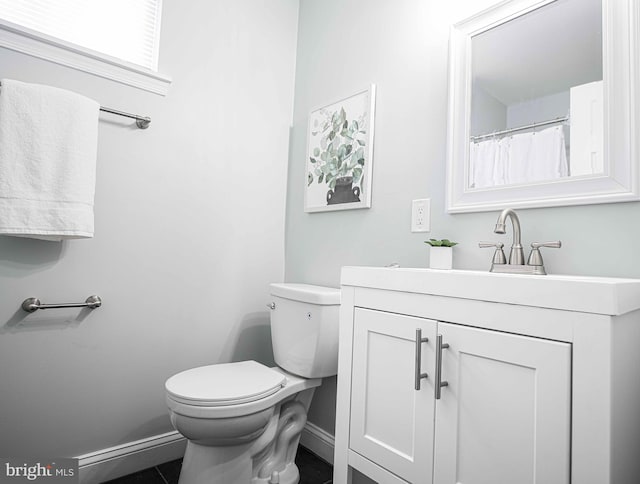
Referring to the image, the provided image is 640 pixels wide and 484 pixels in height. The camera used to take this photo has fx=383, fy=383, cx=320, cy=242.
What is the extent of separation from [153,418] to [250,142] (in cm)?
137

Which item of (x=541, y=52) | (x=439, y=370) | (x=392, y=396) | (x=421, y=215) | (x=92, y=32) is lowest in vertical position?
(x=392, y=396)

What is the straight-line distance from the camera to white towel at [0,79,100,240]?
1265mm

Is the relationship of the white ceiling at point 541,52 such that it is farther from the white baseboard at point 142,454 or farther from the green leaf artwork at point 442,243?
the white baseboard at point 142,454

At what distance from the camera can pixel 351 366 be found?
46.1 inches

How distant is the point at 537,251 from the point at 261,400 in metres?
0.98

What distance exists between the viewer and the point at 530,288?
80 centimetres

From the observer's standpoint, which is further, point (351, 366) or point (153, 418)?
point (153, 418)

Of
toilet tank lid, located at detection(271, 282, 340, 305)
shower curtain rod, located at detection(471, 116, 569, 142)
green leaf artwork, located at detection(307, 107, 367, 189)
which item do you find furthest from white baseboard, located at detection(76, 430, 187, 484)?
shower curtain rod, located at detection(471, 116, 569, 142)

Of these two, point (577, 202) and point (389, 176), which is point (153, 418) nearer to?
point (389, 176)

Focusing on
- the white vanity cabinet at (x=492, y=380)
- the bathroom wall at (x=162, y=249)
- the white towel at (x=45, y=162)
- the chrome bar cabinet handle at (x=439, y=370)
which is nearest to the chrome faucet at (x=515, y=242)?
the white vanity cabinet at (x=492, y=380)

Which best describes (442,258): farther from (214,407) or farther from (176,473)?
(176,473)

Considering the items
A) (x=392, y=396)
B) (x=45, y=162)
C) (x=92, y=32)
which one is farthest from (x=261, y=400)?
(x=92, y=32)

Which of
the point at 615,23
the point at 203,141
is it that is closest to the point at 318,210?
the point at 203,141

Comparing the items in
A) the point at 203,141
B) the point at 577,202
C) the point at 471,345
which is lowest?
the point at 471,345
